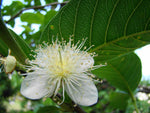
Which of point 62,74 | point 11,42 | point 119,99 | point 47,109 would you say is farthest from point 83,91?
point 119,99

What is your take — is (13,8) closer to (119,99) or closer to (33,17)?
(33,17)

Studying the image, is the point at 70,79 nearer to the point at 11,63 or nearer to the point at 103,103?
the point at 11,63

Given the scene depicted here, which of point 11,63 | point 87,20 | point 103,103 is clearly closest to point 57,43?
point 87,20

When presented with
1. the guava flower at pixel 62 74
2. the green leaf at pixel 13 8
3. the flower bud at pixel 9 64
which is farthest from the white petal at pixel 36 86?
the green leaf at pixel 13 8

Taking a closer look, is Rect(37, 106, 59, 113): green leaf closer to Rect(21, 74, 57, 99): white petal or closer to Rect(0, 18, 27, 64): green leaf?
Rect(21, 74, 57, 99): white petal

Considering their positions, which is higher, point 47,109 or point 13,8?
point 13,8
